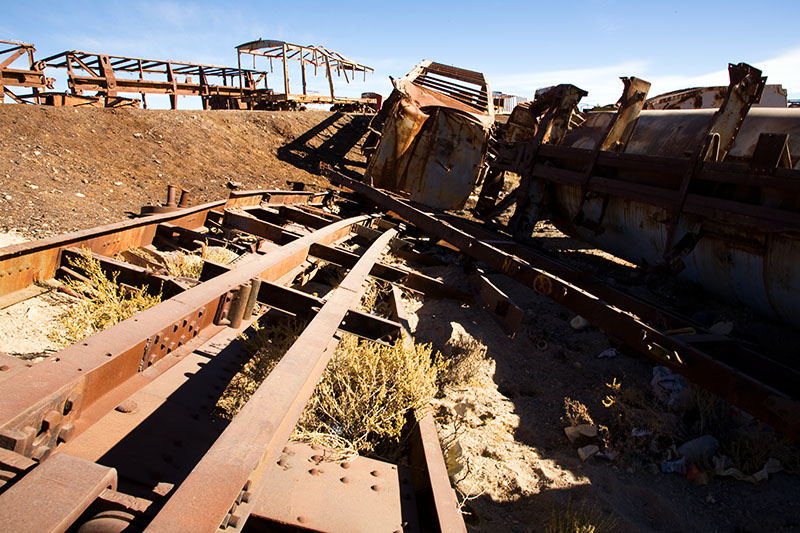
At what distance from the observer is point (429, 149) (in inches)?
380

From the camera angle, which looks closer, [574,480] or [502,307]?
[574,480]

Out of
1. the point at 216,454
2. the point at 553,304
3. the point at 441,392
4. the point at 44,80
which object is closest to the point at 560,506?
the point at 441,392

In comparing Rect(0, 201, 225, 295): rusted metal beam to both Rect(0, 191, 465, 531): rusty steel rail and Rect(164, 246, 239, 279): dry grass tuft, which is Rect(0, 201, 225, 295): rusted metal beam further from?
Rect(164, 246, 239, 279): dry grass tuft

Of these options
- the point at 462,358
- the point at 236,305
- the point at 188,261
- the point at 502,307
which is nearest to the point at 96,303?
the point at 236,305

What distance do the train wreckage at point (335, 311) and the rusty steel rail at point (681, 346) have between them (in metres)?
0.01

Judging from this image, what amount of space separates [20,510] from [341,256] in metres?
3.71

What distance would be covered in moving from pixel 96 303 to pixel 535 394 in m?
3.51

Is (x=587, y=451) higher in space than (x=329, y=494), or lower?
lower

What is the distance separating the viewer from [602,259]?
8430mm

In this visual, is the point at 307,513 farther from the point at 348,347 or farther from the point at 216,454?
the point at 348,347

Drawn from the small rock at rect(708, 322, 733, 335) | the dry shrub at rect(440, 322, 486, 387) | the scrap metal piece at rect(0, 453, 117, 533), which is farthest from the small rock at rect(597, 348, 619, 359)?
the scrap metal piece at rect(0, 453, 117, 533)

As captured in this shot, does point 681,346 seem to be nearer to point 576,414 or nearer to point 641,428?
point 641,428

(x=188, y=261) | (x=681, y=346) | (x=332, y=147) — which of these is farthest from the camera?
(x=332, y=147)

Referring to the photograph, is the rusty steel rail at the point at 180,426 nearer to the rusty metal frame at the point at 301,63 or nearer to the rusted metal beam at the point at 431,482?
the rusted metal beam at the point at 431,482
